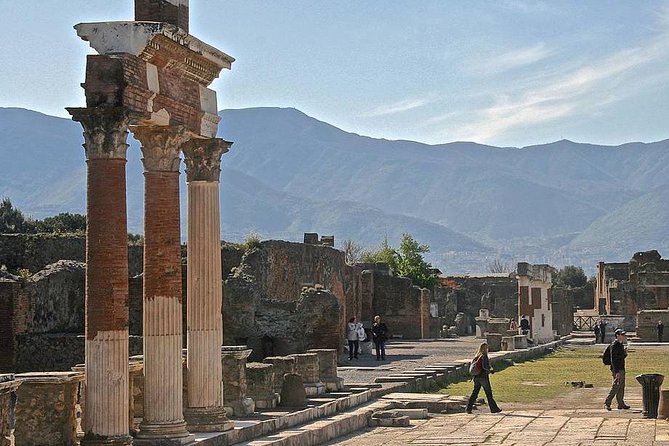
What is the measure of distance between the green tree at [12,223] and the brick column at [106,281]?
1705 inches

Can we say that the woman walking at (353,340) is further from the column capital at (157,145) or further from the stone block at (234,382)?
the column capital at (157,145)

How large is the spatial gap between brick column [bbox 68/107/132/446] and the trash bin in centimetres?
1046

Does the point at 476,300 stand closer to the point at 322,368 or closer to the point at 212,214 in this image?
the point at 322,368

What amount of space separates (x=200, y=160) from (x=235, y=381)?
379cm

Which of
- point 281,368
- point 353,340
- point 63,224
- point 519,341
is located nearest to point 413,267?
point 63,224

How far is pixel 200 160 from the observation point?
18516 mm

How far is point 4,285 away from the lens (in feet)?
99.1

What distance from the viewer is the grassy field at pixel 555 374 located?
29344mm

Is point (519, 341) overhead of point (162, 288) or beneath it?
beneath

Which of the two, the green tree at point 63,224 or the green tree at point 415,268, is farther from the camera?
the green tree at point 415,268

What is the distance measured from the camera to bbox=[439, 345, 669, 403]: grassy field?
96.3 ft

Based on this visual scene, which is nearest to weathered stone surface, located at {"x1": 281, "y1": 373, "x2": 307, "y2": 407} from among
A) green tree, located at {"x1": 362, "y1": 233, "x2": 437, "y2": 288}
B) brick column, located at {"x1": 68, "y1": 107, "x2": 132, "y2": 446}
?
brick column, located at {"x1": 68, "y1": 107, "x2": 132, "y2": 446}

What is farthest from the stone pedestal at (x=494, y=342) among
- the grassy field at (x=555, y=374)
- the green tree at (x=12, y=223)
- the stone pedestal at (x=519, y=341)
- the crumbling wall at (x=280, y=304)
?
the green tree at (x=12, y=223)

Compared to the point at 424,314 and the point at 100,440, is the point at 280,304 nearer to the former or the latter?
the point at 100,440
